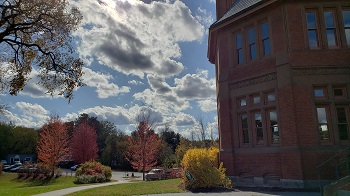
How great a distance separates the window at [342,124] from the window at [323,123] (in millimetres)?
603

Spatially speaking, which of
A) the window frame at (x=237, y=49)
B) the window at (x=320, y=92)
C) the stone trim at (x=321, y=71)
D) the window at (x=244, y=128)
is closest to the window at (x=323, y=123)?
the window at (x=320, y=92)

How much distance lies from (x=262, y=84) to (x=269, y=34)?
2.82 m

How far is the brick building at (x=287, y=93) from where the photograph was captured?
42.8 feet

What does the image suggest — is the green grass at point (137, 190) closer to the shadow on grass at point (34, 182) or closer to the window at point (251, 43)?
the window at point (251, 43)

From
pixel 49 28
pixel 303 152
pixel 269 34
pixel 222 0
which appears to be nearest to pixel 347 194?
pixel 303 152

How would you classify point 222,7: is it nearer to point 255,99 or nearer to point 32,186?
point 255,99

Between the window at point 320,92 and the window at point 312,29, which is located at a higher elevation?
the window at point 312,29

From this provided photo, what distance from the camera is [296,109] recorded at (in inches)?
524

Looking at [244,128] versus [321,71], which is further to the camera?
[244,128]

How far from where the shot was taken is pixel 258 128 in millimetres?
14898

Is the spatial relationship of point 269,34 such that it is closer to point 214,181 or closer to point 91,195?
point 214,181

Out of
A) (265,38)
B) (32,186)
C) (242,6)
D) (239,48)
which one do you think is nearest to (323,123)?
(265,38)

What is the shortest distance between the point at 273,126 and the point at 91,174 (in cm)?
2255

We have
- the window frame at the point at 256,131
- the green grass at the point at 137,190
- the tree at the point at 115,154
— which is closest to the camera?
the green grass at the point at 137,190
